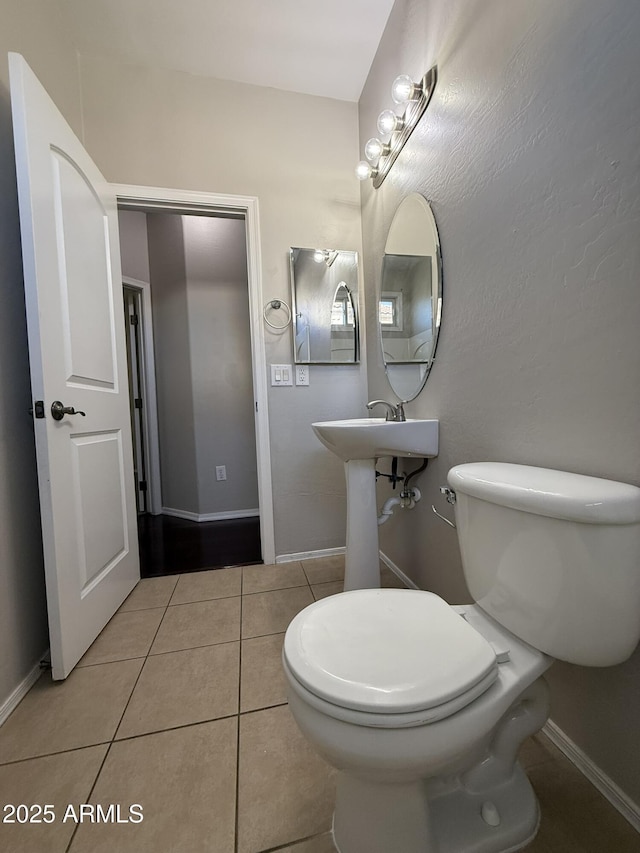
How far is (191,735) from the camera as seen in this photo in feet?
2.91

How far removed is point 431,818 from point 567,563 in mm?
541

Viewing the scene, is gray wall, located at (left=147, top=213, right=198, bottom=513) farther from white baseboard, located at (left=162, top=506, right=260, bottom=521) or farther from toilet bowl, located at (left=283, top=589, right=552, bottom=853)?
toilet bowl, located at (left=283, top=589, right=552, bottom=853)

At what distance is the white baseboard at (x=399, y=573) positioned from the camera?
1.49 m

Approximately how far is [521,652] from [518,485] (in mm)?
308

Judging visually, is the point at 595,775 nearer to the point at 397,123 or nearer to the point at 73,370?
the point at 73,370

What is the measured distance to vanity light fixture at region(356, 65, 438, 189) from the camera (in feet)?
3.96

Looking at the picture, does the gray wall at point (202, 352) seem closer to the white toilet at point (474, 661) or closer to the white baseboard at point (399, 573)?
the white baseboard at point (399, 573)

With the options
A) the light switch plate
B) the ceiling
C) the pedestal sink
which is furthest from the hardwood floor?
the ceiling

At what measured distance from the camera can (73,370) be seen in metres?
1.21

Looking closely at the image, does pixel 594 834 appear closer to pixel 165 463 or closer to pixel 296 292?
pixel 296 292

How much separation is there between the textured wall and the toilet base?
1259 mm

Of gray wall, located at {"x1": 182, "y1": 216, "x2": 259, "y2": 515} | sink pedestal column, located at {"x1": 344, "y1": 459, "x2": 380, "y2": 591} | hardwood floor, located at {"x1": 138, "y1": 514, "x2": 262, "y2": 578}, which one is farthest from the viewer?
gray wall, located at {"x1": 182, "y1": 216, "x2": 259, "y2": 515}

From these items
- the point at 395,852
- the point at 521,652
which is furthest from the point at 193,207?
the point at 395,852

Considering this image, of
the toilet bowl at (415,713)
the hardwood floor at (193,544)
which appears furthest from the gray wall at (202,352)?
the toilet bowl at (415,713)
